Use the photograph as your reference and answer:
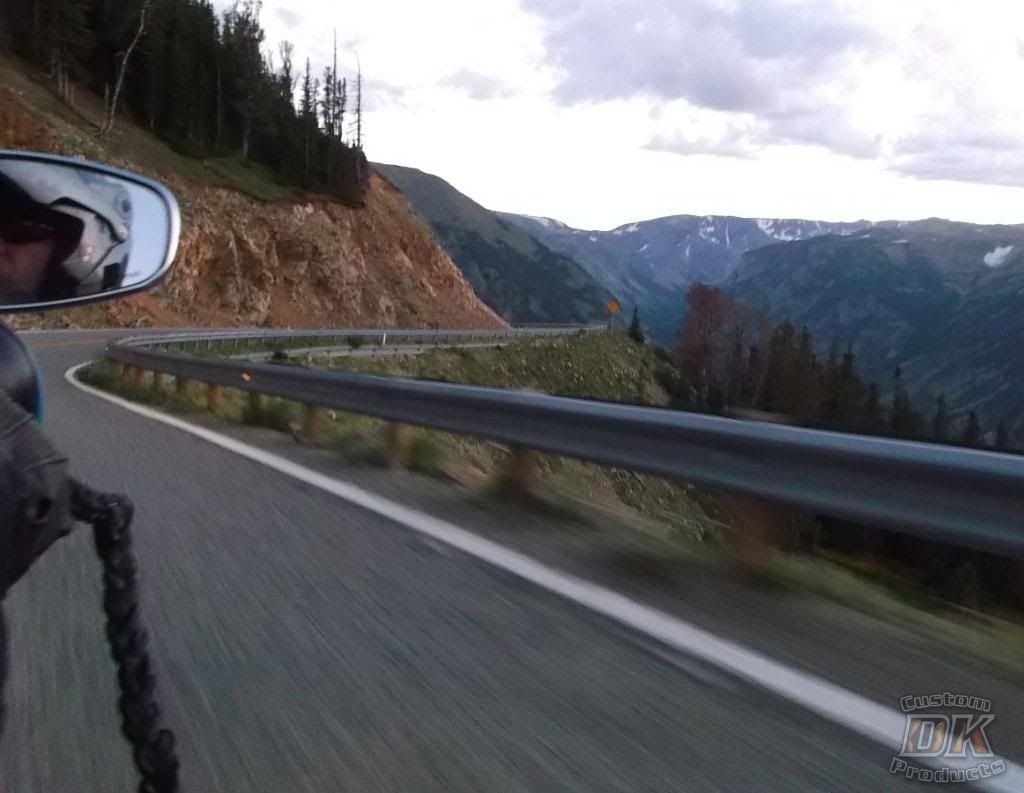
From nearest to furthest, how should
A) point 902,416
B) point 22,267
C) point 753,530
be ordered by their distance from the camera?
point 22,267
point 753,530
point 902,416

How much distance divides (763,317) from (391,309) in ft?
181

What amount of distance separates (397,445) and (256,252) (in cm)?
4948

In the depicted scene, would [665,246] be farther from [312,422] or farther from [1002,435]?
[1002,435]

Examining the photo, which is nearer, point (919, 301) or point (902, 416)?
point (902, 416)

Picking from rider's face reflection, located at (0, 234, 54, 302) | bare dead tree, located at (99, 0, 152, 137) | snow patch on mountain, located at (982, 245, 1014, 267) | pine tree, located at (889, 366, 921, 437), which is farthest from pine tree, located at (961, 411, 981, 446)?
bare dead tree, located at (99, 0, 152, 137)

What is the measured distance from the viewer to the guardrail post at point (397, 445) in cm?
979

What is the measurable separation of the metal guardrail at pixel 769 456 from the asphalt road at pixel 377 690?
111cm

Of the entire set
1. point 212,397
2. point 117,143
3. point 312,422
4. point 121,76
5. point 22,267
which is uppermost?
point 121,76

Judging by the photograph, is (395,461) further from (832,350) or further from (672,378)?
(832,350)

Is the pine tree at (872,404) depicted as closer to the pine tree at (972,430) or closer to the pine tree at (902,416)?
the pine tree at (902,416)

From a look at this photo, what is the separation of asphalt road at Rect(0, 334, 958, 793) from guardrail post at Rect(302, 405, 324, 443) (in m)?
4.81

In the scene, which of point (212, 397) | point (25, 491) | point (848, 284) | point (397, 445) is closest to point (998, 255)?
point (848, 284)

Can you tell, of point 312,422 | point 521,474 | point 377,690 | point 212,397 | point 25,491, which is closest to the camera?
point 25,491

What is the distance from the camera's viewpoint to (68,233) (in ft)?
9.62
